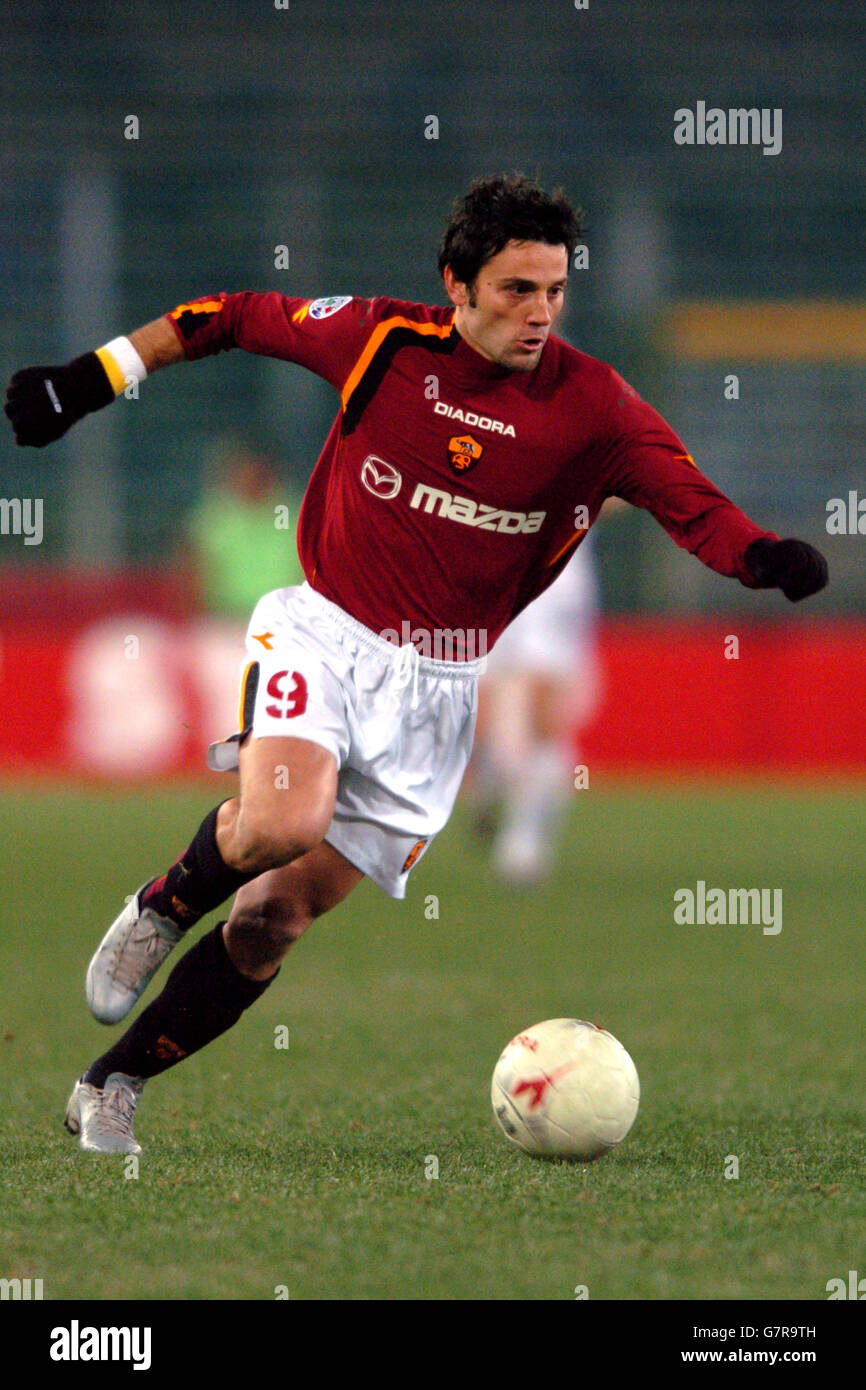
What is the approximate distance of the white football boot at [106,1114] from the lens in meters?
4.47

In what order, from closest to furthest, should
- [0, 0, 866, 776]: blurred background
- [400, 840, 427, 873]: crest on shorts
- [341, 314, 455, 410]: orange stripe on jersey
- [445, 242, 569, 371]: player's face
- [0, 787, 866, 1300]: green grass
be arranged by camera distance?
1. [0, 787, 866, 1300]: green grass
2. [445, 242, 569, 371]: player's face
3. [341, 314, 455, 410]: orange stripe on jersey
4. [400, 840, 427, 873]: crest on shorts
5. [0, 0, 866, 776]: blurred background

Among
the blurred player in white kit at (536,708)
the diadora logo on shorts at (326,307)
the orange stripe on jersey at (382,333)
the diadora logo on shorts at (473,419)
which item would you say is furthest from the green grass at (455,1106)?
the diadora logo on shorts at (326,307)

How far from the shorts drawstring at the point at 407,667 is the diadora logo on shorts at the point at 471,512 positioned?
1.03ft

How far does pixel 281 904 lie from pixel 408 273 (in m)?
15.7

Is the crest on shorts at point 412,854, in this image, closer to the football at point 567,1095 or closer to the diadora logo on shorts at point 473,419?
the football at point 567,1095

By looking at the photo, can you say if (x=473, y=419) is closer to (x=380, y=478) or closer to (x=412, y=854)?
(x=380, y=478)

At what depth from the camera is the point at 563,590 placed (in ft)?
35.2

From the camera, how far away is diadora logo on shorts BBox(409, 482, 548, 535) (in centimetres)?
457

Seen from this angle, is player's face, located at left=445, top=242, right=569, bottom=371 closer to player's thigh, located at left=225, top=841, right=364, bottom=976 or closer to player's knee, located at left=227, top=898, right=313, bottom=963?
player's thigh, located at left=225, top=841, right=364, bottom=976

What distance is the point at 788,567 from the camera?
4.13 m

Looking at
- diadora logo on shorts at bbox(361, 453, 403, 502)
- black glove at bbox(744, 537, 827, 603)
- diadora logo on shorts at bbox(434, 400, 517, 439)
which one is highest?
diadora logo on shorts at bbox(434, 400, 517, 439)

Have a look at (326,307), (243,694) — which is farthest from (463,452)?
(243,694)

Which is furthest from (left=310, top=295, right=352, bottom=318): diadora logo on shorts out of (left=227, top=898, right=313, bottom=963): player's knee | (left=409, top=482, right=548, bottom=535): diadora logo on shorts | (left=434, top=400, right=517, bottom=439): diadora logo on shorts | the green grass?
the green grass

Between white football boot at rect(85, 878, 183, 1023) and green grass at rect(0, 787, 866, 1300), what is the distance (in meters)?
0.35
